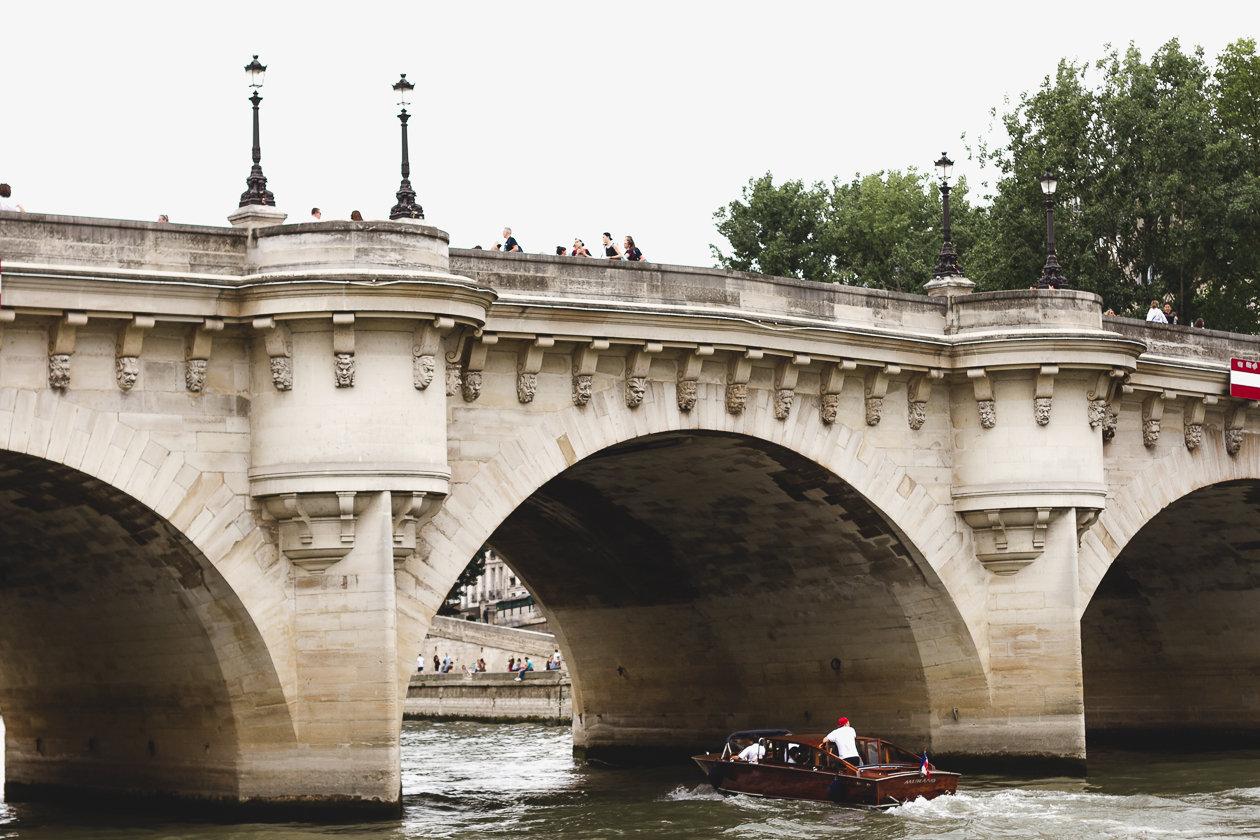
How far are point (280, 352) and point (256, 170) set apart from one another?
2914 millimetres

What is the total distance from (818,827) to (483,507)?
21.6 ft

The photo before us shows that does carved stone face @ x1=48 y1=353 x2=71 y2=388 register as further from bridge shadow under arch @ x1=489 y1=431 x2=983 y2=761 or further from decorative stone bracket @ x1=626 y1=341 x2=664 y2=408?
bridge shadow under arch @ x1=489 y1=431 x2=983 y2=761

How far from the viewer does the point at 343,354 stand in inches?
924

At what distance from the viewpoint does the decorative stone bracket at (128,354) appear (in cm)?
2273

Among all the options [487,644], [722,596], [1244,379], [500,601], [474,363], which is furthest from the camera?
[500,601]

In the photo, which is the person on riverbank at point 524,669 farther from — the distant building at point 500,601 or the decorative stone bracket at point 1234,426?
the decorative stone bracket at point 1234,426

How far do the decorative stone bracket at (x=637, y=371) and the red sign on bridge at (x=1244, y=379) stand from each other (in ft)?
43.3

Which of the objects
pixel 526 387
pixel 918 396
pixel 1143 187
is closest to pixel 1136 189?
pixel 1143 187

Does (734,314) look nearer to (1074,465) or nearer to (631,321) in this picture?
(631,321)

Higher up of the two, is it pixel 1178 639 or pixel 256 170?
pixel 256 170

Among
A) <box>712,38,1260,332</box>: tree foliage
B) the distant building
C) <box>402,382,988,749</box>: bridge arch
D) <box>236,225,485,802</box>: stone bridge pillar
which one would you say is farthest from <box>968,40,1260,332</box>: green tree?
the distant building

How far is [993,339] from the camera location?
Result: 30516 mm

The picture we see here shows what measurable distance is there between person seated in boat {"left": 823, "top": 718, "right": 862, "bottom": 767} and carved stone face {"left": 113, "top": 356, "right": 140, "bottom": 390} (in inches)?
475

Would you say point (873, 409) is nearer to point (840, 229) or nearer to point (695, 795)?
point (695, 795)
